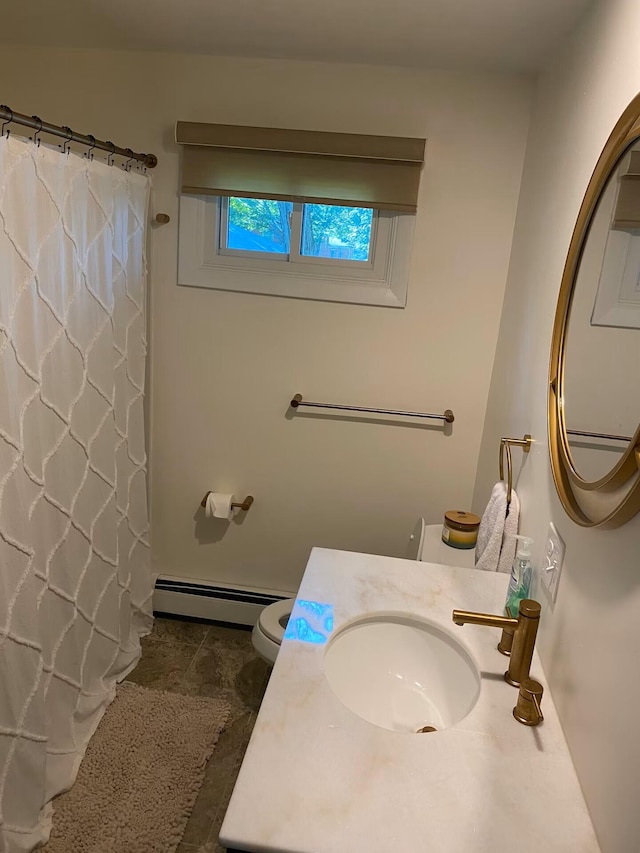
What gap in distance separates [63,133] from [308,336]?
1043mm

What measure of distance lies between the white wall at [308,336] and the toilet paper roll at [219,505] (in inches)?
3.1

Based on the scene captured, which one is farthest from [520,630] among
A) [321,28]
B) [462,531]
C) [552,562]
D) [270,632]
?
[321,28]

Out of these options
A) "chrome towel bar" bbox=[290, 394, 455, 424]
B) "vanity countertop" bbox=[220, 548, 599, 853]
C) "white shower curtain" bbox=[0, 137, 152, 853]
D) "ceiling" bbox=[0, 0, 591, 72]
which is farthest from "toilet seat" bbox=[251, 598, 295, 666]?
"ceiling" bbox=[0, 0, 591, 72]

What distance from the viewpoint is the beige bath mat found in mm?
1685

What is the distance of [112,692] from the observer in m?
2.15

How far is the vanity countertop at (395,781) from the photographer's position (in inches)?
33.7

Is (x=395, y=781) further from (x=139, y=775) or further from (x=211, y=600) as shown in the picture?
(x=211, y=600)

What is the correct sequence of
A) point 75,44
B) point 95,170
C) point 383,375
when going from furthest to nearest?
point 383,375 < point 75,44 < point 95,170

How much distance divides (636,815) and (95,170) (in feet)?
6.35

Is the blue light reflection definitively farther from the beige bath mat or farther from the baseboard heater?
the baseboard heater

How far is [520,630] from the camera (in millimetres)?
1138

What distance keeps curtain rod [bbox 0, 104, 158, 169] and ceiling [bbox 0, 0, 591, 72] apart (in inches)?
14.1

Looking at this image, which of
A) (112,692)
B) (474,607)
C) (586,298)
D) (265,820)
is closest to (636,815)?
(265,820)

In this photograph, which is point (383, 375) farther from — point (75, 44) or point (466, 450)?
point (75, 44)
